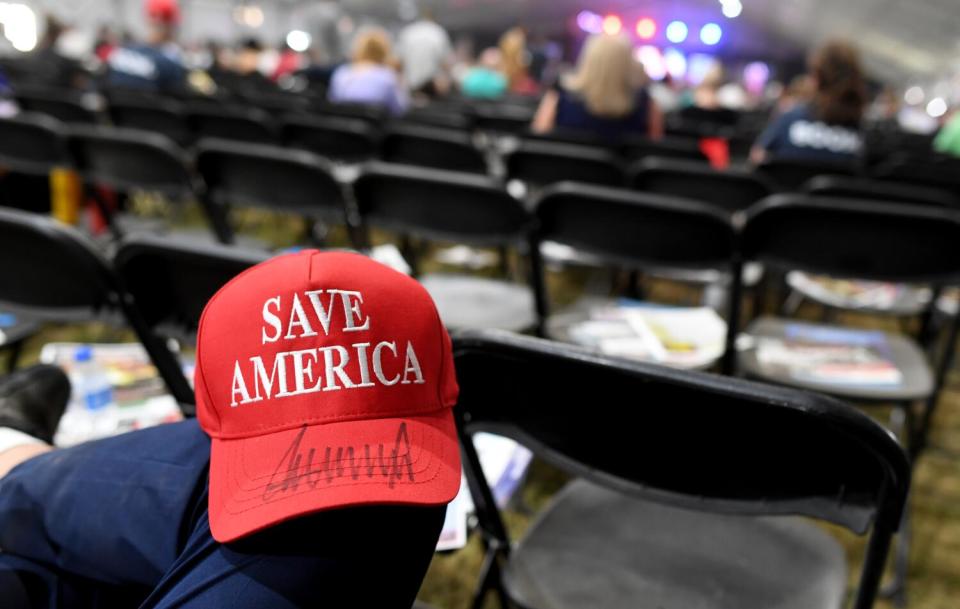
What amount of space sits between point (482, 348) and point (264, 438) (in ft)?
1.10

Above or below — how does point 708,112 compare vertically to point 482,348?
below

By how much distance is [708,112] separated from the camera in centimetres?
727

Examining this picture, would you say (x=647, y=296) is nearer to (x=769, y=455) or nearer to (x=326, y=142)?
(x=326, y=142)

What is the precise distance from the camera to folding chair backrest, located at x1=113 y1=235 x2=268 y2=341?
1.10 meters

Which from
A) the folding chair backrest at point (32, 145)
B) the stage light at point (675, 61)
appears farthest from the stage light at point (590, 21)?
Result: the folding chair backrest at point (32, 145)

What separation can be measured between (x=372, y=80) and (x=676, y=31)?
18.9 metres

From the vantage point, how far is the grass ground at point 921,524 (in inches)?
65.1

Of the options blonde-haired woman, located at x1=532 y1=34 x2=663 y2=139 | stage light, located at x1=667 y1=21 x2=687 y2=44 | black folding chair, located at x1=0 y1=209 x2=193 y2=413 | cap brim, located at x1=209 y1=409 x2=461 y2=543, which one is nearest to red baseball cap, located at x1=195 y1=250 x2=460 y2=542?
cap brim, located at x1=209 y1=409 x2=461 y2=543

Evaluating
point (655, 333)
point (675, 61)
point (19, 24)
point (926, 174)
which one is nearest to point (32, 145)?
point (655, 333)

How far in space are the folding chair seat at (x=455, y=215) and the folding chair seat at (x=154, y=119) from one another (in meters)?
1.92

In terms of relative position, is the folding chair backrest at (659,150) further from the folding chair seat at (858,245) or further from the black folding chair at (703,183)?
the folding chair seat at (858,245)

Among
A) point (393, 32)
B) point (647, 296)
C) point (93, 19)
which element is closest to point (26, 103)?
point (647, 296)

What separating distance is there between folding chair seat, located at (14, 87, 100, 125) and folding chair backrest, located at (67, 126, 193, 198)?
1.11 meters

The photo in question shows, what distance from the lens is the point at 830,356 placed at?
187 cm
